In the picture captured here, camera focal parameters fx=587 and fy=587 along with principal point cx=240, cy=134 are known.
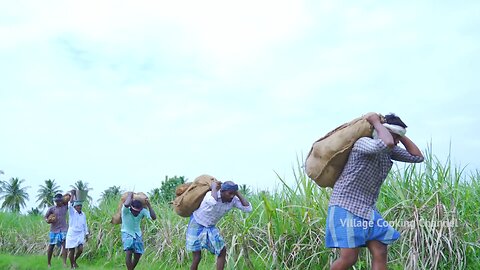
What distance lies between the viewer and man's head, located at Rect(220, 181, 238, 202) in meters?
7.43

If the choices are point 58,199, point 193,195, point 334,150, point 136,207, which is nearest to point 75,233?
point 58,199

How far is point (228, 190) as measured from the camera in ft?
24.3

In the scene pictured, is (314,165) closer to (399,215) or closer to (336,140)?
(336,140)

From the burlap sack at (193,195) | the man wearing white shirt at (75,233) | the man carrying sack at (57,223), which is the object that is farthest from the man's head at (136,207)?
the man carrying sack at (57,223)

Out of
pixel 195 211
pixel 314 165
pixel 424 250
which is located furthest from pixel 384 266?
pixel 195 211

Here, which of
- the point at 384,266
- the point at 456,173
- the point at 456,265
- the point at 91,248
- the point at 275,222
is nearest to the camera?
the point at 384,266

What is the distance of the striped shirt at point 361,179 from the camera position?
15.0 ft

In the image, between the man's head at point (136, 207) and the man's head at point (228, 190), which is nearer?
the man's head at point (228, 190)

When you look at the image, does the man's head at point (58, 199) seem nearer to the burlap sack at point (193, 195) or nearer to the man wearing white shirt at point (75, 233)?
the man wearing white shirt at point (75, 233)

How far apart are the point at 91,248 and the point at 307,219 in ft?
23.2

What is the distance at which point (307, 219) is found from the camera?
6.92 meters

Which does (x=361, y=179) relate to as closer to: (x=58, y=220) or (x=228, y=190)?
(x=228, y=190)

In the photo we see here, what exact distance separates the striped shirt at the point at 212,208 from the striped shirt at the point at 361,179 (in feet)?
10.1

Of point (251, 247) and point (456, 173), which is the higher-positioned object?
point (456, 173)
